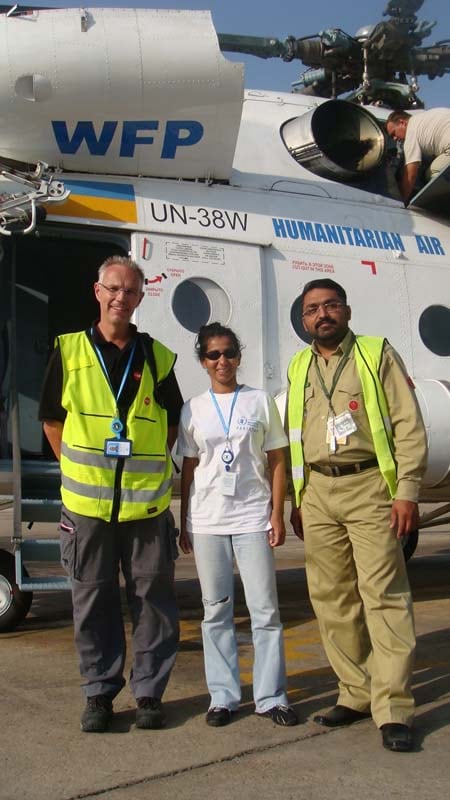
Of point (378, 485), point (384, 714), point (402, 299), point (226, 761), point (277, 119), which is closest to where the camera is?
point (226, 761)

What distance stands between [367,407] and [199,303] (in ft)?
7.92

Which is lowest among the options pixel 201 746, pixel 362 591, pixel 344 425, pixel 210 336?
pixel 201 746

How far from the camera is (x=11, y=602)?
18.7 ft

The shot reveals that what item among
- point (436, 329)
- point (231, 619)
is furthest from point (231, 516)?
point (436, 329)

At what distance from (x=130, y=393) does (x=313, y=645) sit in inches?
95.2

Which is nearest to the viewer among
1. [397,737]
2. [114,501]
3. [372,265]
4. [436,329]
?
[397,737]

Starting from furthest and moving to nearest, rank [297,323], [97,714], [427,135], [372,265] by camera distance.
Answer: [427,135], [372,265], [297,323], [97,714]

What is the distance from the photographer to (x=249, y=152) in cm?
679

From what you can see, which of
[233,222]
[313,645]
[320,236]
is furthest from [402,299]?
[313,645]

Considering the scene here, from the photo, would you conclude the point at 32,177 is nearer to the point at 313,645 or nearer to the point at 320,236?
the point at 320,236

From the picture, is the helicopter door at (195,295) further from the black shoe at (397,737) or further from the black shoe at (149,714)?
the black shoe at (397,737)

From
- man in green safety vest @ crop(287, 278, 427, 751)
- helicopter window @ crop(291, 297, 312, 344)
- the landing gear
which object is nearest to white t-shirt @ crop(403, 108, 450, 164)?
helicopter window @ crop(291, 297, 312, 344)

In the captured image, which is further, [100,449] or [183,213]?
[183,213]

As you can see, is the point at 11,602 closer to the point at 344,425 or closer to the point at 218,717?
the point at 218,717
